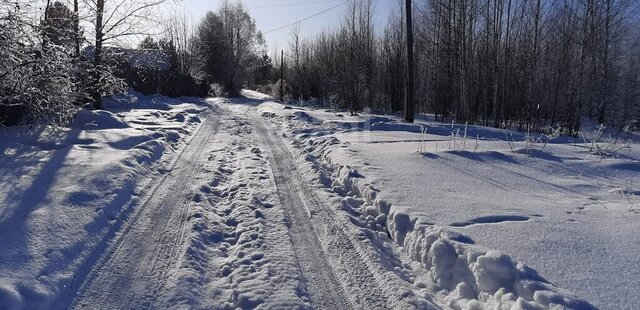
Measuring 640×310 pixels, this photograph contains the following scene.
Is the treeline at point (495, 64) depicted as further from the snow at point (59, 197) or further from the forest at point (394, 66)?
the snow at point (59, 197)

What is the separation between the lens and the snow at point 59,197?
3.60 m

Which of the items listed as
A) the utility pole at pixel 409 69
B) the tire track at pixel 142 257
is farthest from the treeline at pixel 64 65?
the utility pole at pixel 409 69

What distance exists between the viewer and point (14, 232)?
168 inches

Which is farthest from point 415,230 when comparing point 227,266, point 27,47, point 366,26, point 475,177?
point 366,26

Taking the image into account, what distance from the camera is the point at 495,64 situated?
26.1m

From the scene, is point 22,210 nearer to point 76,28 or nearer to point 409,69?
point 76,28

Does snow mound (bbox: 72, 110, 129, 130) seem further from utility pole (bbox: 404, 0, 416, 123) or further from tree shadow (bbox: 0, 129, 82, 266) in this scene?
utility pole (bbox: 404, 0, 416, 123)

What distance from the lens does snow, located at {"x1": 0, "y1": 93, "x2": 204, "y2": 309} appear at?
142 inches

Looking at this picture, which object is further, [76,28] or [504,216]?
[76,28]

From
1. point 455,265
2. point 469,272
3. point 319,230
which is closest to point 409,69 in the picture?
point 319,230

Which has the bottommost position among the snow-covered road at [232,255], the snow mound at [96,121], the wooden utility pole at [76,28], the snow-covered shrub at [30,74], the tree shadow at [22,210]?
the snow-covered road at [232,255]

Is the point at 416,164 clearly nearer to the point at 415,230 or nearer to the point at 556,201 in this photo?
the point at 556,201

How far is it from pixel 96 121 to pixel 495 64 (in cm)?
2282

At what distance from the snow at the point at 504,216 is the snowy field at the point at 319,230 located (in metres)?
0.02
